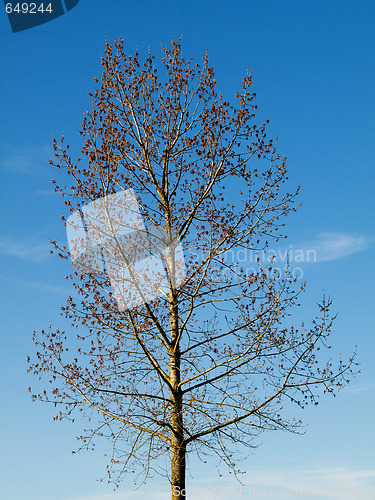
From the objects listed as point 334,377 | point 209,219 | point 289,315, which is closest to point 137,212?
point 209,219

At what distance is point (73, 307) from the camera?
10438mm

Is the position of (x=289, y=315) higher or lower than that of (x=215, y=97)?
lower

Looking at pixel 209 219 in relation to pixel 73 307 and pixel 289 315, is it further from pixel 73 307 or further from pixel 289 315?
pixel 73 307

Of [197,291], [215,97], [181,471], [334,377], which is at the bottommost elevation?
[181,471]

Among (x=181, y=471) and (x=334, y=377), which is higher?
(x=334, y=377)

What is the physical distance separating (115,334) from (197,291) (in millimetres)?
1793

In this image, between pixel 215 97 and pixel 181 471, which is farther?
pixel 215 97

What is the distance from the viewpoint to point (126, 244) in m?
10.7

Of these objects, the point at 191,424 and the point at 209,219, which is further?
the point at 209,219

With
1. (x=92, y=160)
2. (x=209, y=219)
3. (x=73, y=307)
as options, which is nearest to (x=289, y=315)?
(x=209, y=219)

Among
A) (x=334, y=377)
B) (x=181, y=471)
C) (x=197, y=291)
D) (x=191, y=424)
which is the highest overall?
(x=197, y=291)

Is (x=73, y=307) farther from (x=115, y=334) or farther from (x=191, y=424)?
(x=191, y=424)

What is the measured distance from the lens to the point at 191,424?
396 inches

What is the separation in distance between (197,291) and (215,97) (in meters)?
3.85
